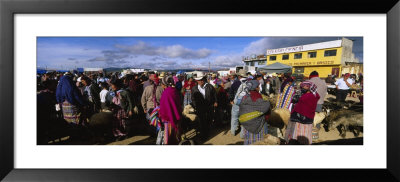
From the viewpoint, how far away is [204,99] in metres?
4.18

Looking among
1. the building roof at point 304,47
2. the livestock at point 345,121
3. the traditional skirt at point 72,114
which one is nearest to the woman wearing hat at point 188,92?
the building roof at point 304,47

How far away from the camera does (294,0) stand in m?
2.21

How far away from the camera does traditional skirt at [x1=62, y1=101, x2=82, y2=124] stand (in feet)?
10.6

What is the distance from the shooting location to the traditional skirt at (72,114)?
3.23 meters

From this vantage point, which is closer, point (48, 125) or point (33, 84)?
point (33, 84)

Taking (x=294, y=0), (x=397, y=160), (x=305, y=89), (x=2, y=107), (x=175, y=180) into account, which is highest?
(x=294, y=0)

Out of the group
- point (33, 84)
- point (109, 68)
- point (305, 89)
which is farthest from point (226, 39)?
point (33, 84)

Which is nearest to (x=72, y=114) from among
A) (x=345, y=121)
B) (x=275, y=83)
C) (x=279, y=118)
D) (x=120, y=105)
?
(x=120, y=105)

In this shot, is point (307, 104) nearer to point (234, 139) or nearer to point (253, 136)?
point (253, 136)

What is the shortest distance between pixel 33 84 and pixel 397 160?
212 inches

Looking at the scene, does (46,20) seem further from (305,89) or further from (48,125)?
(305,89)

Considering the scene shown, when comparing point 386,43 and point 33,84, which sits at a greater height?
point 386,43

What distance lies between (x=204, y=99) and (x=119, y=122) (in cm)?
198

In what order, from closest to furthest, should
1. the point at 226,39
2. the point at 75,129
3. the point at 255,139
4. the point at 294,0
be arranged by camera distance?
1. the point at 294,0
2. the point at 226,39
3. the point at 255,139
4. the point at 75,129
